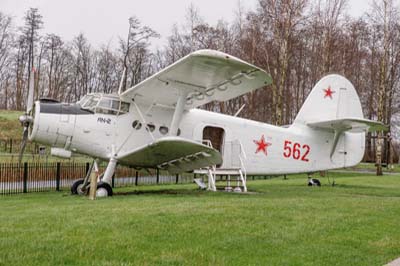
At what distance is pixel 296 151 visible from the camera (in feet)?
58.5

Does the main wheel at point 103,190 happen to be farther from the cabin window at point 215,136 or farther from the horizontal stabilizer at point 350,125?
the horizontal stabilizer at point 350,125

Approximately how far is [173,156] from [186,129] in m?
1.58

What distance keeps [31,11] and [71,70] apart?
334 inches

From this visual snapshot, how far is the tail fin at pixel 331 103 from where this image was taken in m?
18.7

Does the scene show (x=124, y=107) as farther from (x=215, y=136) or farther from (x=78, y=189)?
(x=215, y=136)

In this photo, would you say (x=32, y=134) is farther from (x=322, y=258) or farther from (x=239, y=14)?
(x=239, y=14)

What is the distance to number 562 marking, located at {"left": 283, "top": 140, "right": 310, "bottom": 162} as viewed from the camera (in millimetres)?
17531

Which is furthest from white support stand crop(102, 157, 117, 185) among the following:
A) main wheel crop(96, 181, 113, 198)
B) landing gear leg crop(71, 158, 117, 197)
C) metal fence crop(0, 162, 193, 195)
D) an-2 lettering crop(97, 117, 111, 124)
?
metal fence crop(0, 162, 193, 195)

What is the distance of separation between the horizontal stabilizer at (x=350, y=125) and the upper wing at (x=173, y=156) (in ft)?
17.3

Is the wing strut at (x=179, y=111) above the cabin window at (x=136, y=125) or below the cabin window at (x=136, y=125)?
above

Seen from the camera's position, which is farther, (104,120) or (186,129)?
(186,129)

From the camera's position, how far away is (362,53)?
4784 centimetres

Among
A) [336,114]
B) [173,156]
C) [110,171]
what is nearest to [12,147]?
[110,171]

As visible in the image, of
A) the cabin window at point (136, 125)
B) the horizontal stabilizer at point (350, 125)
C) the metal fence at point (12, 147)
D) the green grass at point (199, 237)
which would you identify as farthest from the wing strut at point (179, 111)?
the metal fence at point (12, 147)
